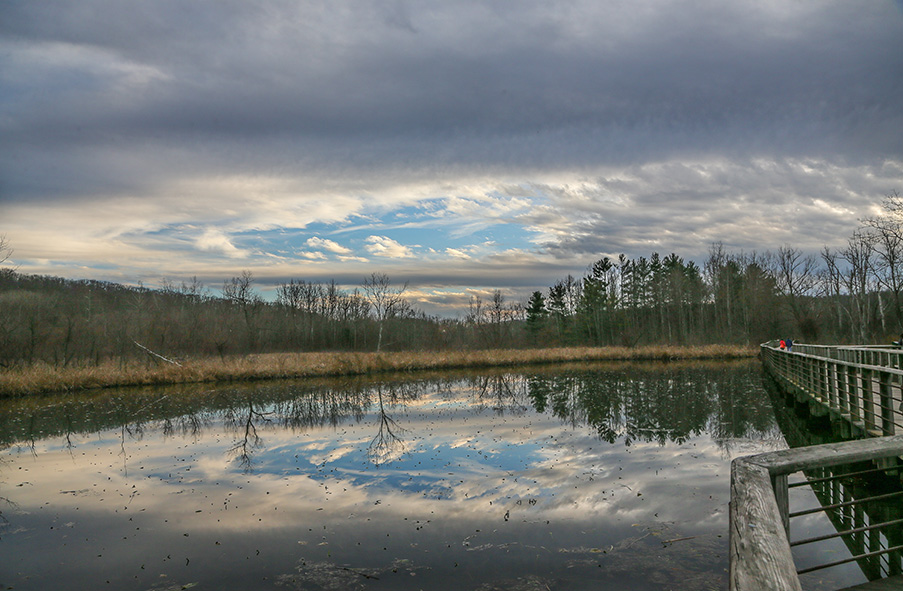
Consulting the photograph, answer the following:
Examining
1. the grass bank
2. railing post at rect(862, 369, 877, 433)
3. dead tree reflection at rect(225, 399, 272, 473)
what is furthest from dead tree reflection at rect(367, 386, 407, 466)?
the grass bank

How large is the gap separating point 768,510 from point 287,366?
35331 mm

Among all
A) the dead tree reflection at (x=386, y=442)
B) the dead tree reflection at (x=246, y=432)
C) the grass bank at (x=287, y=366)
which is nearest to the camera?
the dead tree reflection at (x=386, y=442)

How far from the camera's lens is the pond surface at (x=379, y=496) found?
6.92 meters

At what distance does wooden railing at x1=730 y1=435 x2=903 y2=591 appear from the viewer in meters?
2.07

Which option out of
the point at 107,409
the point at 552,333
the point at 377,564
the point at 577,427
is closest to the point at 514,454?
the point at 577,427

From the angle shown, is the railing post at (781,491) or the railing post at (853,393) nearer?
the railing post at (781,491)

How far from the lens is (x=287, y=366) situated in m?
35.5

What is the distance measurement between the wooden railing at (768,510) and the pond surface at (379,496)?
3766mm

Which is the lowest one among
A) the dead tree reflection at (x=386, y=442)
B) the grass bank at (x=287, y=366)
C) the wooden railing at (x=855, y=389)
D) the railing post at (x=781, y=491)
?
the dead tree reflection at (x=386, y=442)

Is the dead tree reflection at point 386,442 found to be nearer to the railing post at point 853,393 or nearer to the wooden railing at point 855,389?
the wooden railing at point 855,389

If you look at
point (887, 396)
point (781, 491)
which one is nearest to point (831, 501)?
point (887, 396)

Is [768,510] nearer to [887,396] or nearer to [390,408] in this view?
[887,396]

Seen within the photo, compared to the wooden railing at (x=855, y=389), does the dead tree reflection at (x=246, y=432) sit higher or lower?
lower

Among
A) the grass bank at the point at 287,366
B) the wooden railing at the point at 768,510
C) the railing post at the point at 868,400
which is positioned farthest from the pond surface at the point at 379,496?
the grass bank at the point at 287,366
